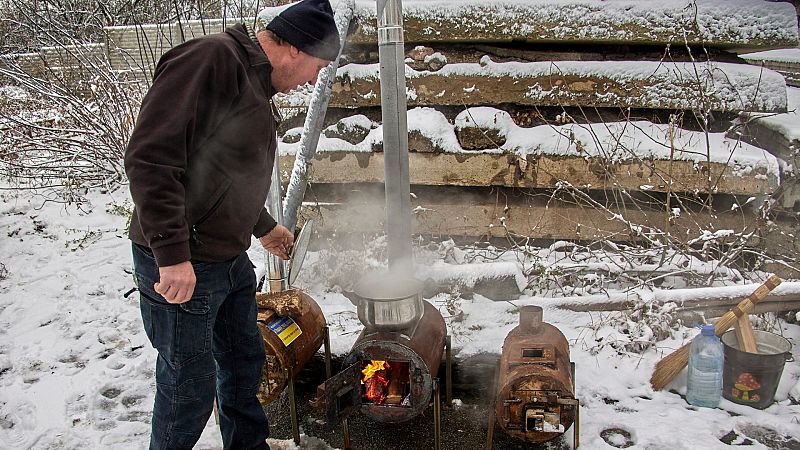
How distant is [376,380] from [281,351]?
0.63m

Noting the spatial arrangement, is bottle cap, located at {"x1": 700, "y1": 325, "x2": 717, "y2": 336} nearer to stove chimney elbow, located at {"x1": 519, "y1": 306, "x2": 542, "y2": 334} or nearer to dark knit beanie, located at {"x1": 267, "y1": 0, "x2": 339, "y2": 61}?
stove chimney elbow, located at {"x1": 519, "y1": 306, "x2": 542, "y2": 334}

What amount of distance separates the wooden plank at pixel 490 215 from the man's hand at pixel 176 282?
3.88 m

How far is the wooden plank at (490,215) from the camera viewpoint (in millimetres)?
5559

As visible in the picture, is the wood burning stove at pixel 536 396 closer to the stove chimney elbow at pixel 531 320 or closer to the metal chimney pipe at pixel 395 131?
the stove chimney elbow at pixel 531 320

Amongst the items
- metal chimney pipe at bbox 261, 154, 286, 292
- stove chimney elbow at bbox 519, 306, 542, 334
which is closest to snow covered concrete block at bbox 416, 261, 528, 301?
stove chimney elbow at bbox 519, 306, 542, 334

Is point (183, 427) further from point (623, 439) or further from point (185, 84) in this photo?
point (623, 439)

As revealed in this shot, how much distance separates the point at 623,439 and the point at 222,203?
9.15 ft

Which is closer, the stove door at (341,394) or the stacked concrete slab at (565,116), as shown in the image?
the stove door at (341,394)

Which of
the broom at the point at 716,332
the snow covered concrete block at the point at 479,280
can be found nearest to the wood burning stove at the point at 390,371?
the snow covered concrete block at the point at 479,280

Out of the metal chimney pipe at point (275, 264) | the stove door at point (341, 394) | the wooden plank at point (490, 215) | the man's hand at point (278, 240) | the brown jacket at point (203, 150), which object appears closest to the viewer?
the brown jacket at point (203, 150)

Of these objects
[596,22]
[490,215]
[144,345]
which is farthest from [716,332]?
[144,345]

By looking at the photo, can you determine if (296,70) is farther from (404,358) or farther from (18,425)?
(18,425)

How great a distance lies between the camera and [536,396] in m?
3.12

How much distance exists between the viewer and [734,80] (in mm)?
5191
